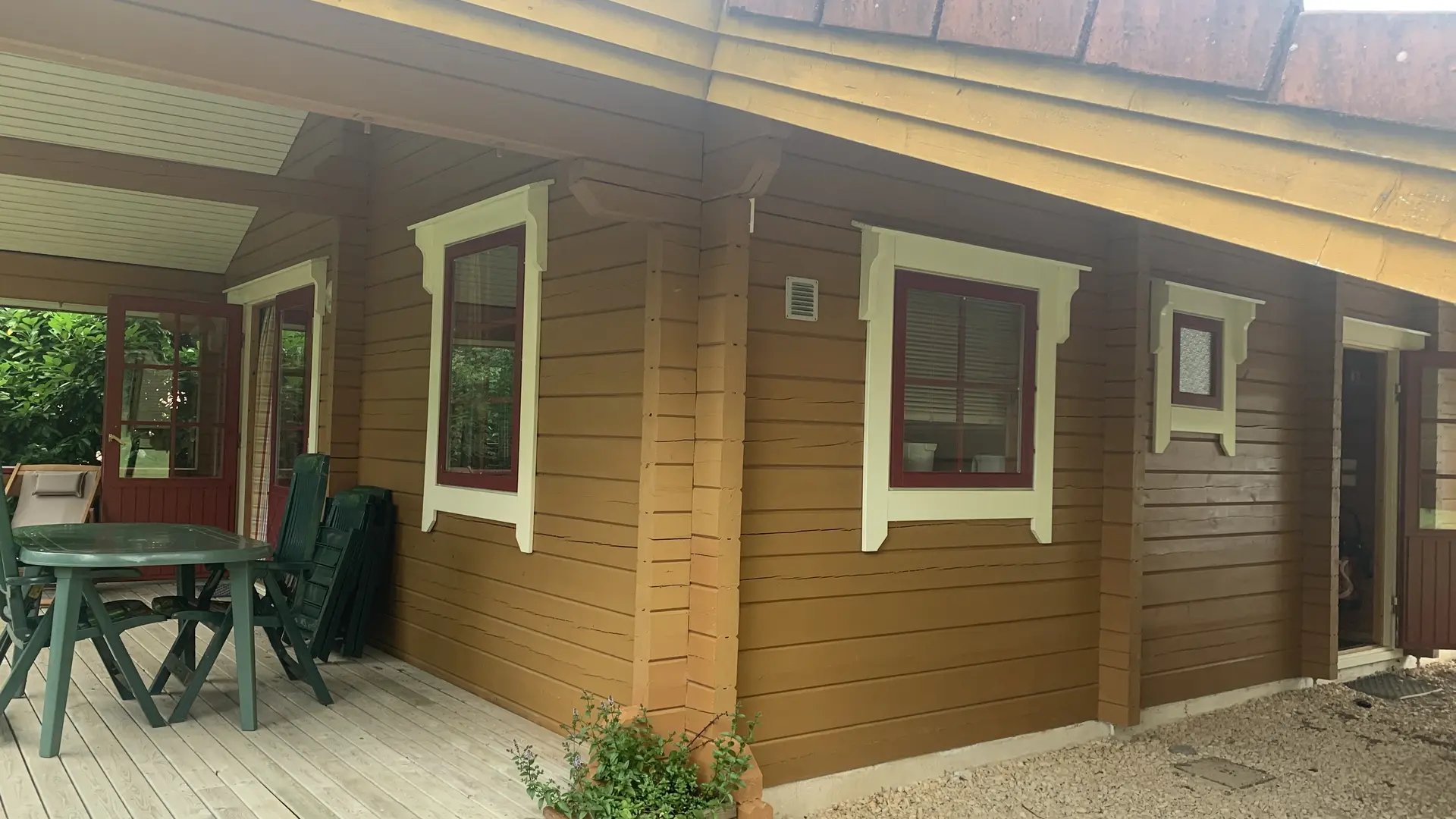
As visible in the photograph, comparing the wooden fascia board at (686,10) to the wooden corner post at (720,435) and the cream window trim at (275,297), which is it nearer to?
the wooden corner post at (720,435)

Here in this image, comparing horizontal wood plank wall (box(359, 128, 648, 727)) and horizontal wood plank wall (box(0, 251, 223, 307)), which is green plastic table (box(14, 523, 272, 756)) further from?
horizontal wood plank wall (box(0, 251, 223, 307))

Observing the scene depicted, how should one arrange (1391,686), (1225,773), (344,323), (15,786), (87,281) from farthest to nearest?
(87,281) → (1391,686) → (344,323) → (1225,773) → (15,786)

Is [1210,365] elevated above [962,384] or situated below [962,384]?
above

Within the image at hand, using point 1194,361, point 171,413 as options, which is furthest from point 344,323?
point 1194,361

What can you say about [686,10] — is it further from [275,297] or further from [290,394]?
[275,297]

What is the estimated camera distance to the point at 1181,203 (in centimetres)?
162

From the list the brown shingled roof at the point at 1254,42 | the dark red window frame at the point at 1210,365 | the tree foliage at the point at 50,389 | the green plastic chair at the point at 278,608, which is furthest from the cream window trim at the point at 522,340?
the tree foliage at the point at 50,389

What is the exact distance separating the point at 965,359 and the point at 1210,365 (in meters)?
1.93

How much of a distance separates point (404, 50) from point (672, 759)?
2120 millimetres

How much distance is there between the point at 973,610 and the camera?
405 cm

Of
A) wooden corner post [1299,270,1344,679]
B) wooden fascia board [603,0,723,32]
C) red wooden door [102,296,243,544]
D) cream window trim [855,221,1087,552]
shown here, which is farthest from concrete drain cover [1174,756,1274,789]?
red wooden door [102,296,243,544]

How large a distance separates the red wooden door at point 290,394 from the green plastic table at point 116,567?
1.97 metres

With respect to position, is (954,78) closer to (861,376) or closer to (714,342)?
(714,342)

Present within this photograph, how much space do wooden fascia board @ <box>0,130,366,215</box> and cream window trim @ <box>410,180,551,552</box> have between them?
0.76 m
